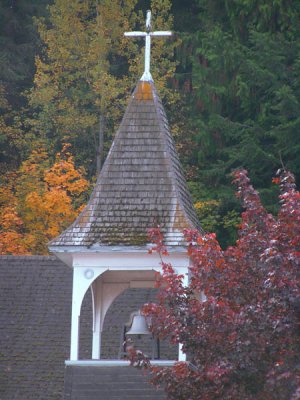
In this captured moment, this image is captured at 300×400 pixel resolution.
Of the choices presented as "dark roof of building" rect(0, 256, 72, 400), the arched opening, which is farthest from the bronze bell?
"dark roof of building" rect(0, 256, 72, 400)

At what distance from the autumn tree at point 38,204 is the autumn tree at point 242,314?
62.8ft

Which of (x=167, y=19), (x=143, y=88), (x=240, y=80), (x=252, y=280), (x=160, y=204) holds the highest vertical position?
(x=167, y=19)

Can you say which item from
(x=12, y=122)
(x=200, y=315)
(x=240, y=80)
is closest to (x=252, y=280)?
(x=200, y=315)

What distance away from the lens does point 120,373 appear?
2139cm

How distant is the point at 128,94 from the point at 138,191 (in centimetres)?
2258

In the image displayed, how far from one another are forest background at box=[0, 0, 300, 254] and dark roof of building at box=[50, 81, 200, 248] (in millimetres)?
13826

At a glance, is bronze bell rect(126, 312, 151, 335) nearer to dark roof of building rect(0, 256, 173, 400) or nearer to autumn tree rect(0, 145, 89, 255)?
dark roof of building rect(0, 256, 173, 400)

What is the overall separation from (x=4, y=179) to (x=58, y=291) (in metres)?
15.7

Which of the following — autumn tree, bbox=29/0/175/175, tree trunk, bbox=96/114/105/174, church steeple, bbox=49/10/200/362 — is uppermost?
autumn tree, bbox=29/0/175/175

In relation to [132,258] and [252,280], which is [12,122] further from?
[252,280]

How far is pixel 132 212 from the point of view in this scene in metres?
21.9

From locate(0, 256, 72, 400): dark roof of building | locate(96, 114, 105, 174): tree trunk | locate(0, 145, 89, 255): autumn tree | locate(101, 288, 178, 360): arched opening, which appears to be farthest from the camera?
locate(96, 114, 105, 174): tree trunk

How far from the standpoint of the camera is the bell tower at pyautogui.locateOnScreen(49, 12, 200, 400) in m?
21.4

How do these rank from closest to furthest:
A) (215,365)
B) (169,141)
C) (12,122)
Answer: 1. (215,365)
2. (169,141)
3. (12,122)
